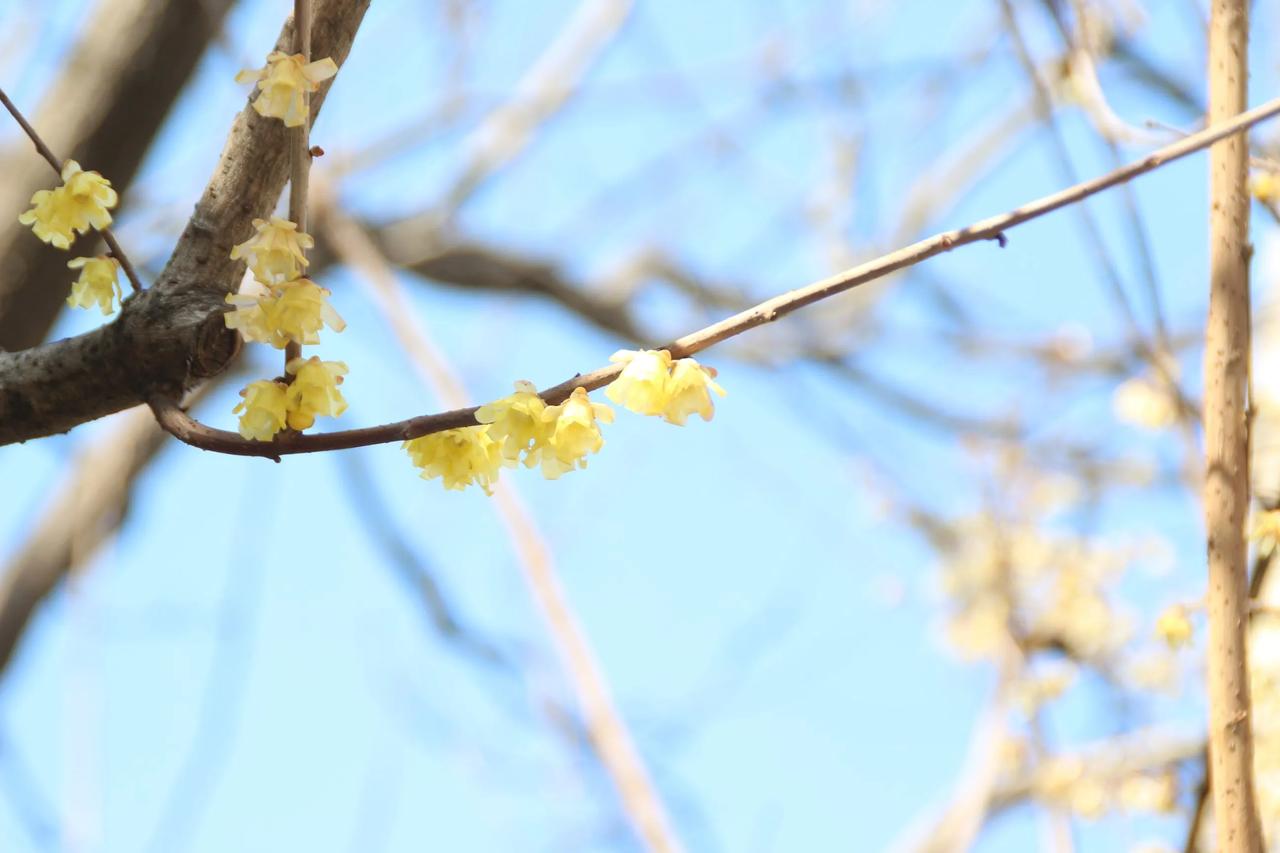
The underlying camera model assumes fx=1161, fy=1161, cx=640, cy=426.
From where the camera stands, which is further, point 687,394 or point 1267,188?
point 1267,188

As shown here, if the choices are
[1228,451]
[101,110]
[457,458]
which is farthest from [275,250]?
[101,110]

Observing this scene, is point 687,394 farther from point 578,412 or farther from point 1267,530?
point 1267,530

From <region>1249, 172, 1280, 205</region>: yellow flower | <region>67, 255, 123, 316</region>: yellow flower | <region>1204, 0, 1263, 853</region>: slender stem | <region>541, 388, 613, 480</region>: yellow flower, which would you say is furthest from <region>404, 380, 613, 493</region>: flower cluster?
<region>1249, 172, 1280, 205</region>: yellow flower

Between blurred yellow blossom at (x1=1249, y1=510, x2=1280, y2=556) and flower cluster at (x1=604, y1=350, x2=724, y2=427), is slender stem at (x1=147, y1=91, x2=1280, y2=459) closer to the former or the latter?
flower cluster at (x1=604, y1=350, x2=724, y2=427)

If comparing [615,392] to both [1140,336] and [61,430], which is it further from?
[1140,336]

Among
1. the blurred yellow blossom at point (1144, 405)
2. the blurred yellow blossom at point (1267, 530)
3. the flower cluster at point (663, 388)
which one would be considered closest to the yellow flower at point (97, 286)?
the flower cluster at point (663, 388)

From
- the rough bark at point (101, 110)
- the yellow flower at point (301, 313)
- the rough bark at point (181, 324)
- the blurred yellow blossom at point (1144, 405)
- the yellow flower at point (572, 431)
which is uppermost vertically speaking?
the rough bark at point (101, 110)

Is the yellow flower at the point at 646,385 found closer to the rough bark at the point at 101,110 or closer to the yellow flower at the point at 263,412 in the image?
the yellow flower at the point at 263,412
